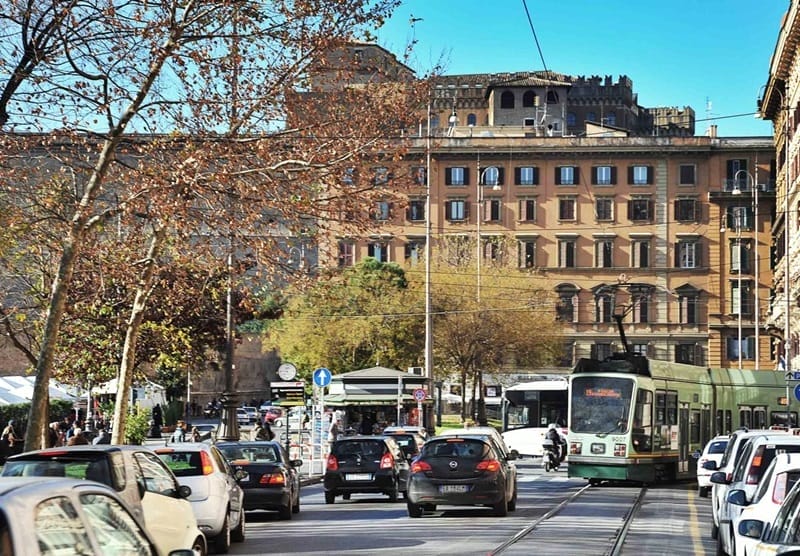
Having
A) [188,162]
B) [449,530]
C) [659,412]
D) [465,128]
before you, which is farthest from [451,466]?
[465,128]

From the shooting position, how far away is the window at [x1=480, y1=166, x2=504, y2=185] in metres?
108

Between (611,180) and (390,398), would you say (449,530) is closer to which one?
(390,398)

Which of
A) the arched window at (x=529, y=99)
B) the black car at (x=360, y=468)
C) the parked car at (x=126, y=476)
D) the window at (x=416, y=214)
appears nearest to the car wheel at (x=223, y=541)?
the parked car at (x=126, y=476)

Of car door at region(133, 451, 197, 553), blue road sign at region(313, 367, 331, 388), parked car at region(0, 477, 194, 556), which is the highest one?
blue road sign at region(313, 367, 331, 388)

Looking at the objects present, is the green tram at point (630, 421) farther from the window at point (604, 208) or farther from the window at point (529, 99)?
the window at point (529, 99)

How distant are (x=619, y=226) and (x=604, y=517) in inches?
3295

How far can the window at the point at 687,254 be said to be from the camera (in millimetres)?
107438

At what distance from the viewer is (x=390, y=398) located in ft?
206

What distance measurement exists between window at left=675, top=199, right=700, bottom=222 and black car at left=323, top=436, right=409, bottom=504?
79.2m

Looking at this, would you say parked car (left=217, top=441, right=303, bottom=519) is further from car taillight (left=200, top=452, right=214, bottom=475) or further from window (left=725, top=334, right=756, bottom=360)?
window (left=725, top=334, right=756, bottom=360)

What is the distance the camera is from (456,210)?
109 m

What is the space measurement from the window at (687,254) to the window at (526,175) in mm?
11326

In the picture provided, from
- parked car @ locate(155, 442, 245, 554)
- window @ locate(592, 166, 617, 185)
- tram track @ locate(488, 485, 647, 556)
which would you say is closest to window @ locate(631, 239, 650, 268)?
window @ locate(592, 166, 617, 185)

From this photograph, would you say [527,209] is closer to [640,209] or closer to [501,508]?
[640,209]
